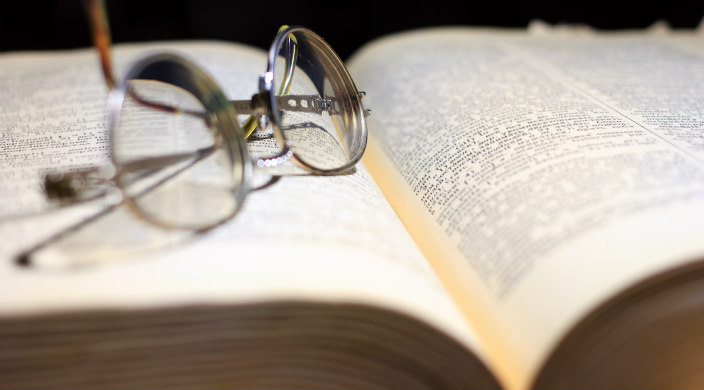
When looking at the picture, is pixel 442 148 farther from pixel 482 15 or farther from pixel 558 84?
pixel 482 15

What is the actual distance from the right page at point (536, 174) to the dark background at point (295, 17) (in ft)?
0.89

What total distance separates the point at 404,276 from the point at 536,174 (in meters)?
0.17

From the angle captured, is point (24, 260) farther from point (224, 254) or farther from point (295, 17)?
point (295, 17)

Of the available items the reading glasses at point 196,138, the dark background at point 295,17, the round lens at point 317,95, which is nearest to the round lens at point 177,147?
the reading glasses at point 196,138

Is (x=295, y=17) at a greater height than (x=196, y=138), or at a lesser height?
greater

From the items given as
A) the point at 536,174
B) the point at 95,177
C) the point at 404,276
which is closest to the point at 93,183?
the point at 95,177

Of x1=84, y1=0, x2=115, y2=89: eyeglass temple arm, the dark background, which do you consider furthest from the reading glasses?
the dark background

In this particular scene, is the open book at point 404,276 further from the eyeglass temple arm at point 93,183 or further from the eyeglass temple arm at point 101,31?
the eyeglass temple arm at point 101,31

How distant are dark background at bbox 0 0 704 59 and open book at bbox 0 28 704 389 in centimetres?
49

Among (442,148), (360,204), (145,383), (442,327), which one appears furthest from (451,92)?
(145,383)

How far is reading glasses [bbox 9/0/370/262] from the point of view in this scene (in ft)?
1.43

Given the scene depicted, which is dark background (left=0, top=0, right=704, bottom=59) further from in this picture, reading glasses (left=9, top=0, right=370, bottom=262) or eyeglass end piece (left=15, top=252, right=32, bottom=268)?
eyeglass end piece (left=15, top=252, right=32, bottom=268)

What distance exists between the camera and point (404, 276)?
16.4 inches

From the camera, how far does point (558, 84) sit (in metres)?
0.72
